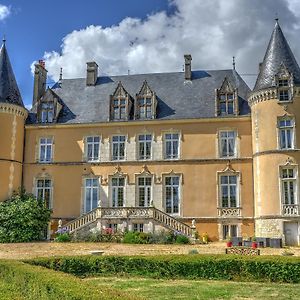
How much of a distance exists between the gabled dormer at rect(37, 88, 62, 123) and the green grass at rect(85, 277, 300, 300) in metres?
18.8

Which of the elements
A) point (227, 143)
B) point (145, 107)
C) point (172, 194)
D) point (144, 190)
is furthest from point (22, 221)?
point (227, 143)

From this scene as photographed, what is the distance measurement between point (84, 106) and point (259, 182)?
493 inches

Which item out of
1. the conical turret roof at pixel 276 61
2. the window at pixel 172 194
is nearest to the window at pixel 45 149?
the window at pixel 172 194

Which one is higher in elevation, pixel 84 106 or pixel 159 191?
pixel 84 106

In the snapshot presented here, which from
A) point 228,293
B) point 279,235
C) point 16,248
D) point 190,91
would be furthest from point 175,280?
point 190,91

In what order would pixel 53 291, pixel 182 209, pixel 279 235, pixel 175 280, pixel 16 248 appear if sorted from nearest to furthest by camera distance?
pixel 53 291
pixel 175 280
pixel 16 248
pixel 279 235
pixel 182 209

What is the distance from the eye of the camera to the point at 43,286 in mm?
9477

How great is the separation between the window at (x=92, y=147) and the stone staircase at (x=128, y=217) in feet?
13.3

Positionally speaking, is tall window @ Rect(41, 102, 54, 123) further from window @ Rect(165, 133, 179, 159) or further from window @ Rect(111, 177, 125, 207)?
window @ Rect(165, 133, 179, 159)

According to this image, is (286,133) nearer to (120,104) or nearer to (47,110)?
(120,104)

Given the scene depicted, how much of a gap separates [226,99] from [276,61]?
3666 mm

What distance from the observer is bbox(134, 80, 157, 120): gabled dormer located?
30469 mm

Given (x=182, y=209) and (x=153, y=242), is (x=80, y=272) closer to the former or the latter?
(x=153, y=242)

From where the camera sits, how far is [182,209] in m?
28.8
